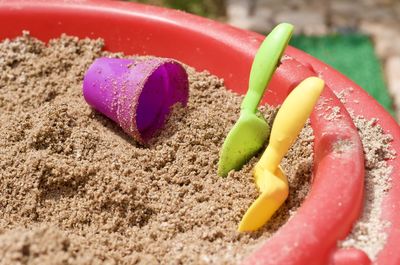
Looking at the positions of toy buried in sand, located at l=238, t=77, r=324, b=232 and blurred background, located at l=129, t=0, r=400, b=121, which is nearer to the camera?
toy buried in sand, located at l=238, t=77, r=324, b=232

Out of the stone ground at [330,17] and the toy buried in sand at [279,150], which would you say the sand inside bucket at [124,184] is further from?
the stone ground at [330,17]

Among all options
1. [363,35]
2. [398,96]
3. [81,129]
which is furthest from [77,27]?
[363,35]

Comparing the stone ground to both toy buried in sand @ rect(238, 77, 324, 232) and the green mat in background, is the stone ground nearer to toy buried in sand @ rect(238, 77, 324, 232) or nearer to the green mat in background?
the green mat in background

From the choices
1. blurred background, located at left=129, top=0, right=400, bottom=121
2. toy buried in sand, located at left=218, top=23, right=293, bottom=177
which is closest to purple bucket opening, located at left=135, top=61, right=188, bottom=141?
toy buried in sand, located at left=218, top=23, right=293, bottom=177

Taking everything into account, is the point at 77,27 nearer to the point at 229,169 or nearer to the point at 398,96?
the point at 229,169

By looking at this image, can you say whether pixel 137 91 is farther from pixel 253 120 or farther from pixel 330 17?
pixel 330 17

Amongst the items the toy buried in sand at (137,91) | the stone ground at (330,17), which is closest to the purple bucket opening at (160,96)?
the toy buried in sand at (137,91)

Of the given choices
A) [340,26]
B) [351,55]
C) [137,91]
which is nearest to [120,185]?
[137,91]
